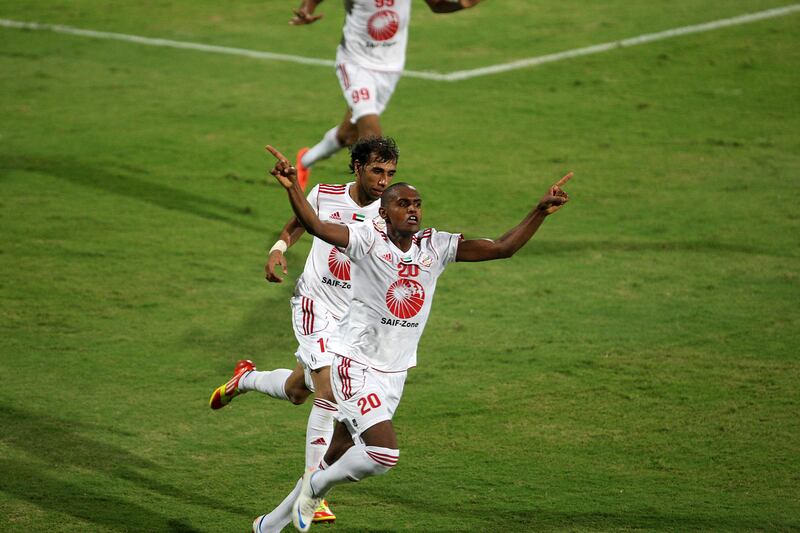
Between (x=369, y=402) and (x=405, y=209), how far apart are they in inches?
41.6

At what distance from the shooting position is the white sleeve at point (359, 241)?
6633 mm

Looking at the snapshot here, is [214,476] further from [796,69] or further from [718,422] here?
[796,69]

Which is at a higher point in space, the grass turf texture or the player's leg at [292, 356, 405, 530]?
the player's leg at [292, 356, 405, 530]

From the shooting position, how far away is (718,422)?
8.70 meters

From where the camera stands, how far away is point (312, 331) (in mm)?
7480

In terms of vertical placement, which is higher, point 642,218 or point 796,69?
point 642,218

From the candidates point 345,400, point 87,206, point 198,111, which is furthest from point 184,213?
point 345,400

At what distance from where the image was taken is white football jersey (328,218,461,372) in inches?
263

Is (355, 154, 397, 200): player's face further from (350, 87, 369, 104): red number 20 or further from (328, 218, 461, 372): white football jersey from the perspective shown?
(350, 87, 369, 104): red number 20

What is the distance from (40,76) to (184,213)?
19.1 ft

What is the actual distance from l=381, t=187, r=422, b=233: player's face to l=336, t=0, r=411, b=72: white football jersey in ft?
19.2

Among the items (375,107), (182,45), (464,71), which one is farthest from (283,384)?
(182,45)

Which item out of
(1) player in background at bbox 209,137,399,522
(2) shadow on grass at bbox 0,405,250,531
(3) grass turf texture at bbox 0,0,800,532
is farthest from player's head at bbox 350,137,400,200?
(2) shadow on grass at bbox 0,405,250,531

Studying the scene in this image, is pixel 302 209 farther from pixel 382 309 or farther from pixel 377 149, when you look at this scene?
pixel 377 149
